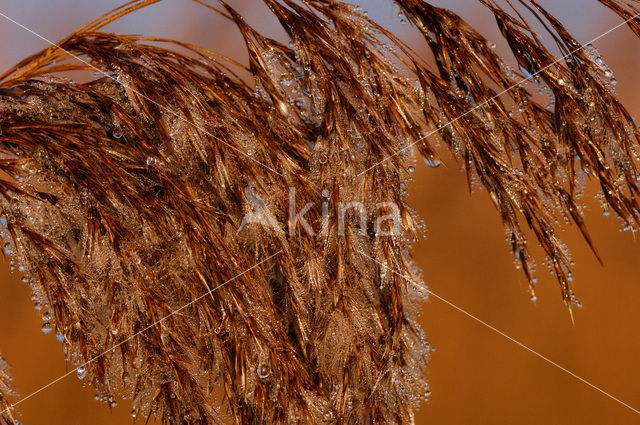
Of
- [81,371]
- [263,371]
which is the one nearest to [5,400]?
[81,371]

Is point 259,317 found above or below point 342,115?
below

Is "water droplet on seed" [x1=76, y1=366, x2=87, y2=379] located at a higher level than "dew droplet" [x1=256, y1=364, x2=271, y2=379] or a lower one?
higher

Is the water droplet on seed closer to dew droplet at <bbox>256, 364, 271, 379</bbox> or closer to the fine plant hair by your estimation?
the fine plant hair

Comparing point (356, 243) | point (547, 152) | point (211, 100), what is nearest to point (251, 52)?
point (211, 100)

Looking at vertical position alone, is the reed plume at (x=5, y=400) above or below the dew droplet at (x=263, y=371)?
above

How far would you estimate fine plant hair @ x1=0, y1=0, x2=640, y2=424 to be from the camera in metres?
0.63

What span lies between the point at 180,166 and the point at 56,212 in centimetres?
16

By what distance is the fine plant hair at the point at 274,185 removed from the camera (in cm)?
63

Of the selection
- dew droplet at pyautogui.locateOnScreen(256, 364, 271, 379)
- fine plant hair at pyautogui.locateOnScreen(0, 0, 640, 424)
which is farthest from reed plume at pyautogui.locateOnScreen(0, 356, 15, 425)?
dew droplet at pyautogui.locateOnScreen(256, 364, 271, 379)

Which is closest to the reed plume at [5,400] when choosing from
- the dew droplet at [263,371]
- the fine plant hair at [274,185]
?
the fine plant hair at [274,185]

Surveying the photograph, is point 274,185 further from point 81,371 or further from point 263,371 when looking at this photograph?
point 81,371

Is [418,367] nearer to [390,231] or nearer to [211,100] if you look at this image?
[390,231]

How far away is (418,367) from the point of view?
0.70 m

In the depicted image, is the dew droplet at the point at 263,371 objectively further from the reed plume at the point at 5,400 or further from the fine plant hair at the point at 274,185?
the reed plume at the point at 5,400
